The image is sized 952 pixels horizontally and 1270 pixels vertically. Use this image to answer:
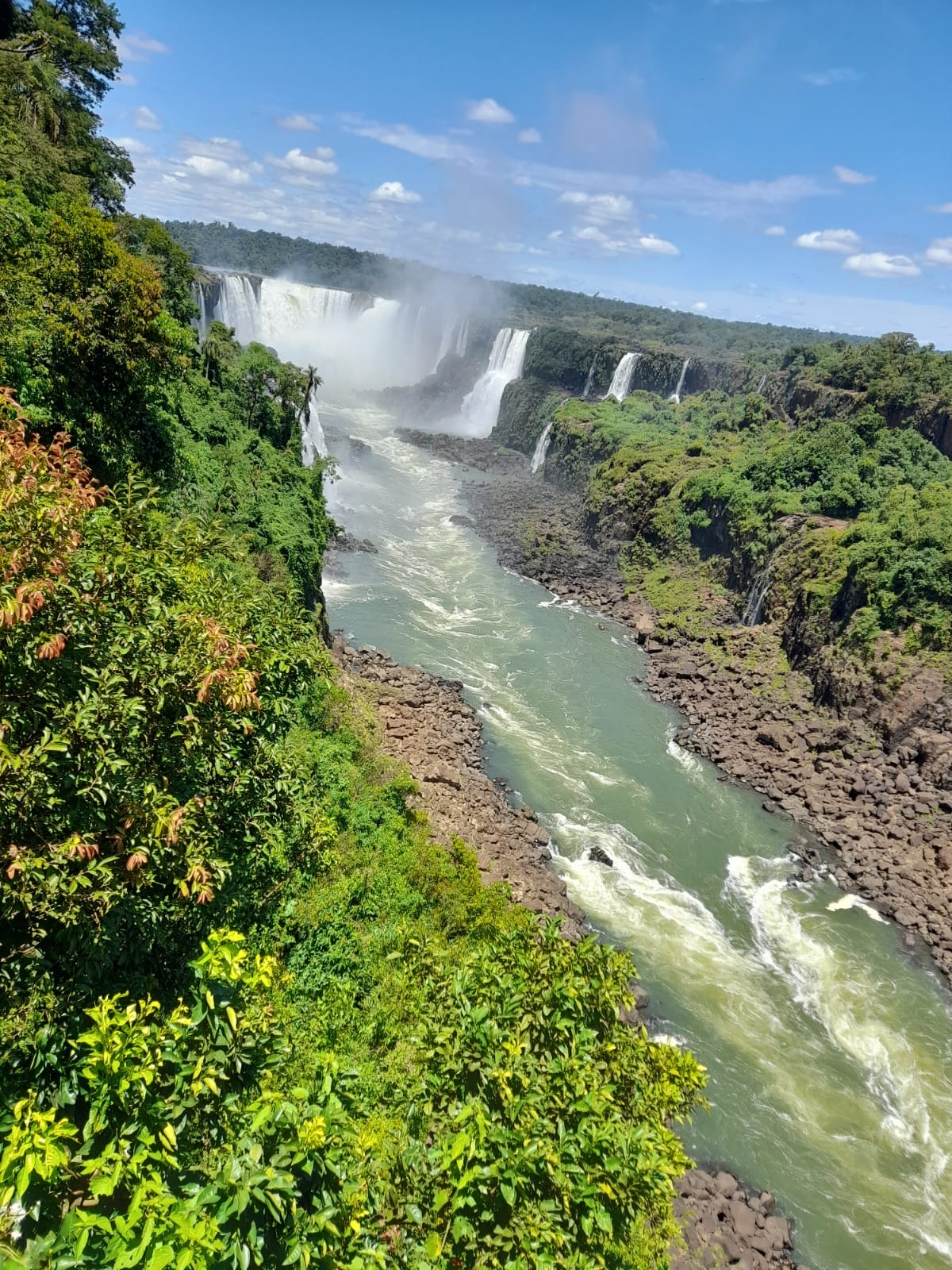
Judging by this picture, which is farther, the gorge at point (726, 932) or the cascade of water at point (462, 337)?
the cascade of water at point (462, 337)

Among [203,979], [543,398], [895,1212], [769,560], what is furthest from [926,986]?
[543,398]

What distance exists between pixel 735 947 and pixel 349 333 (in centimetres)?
8379

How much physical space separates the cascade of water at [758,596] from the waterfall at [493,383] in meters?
43.0

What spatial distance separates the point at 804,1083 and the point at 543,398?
60915 mm

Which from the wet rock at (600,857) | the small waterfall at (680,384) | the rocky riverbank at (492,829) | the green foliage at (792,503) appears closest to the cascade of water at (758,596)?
the green foliage at (792,503)

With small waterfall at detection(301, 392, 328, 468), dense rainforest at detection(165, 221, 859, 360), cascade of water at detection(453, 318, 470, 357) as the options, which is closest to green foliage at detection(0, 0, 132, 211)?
small waterfall at detection(301, 392, 328, 468)

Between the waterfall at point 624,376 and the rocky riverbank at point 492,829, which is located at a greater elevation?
the waterfall at point 624,376

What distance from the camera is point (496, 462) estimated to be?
209 ft

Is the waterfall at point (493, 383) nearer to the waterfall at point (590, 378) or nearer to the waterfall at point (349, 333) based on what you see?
the waterfall at point (590, 378)

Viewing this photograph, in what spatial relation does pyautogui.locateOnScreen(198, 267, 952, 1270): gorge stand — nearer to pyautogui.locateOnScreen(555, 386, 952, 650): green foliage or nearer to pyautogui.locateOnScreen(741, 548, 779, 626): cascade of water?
pyautogui.locateOnScreen(741, 548, 779, 626): cascade of water

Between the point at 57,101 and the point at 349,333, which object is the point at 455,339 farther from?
the point at 57,101

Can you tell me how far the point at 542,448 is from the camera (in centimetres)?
6166

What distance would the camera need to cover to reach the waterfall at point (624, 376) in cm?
6594

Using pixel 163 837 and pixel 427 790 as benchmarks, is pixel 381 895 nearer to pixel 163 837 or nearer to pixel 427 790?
pixel 427 790
